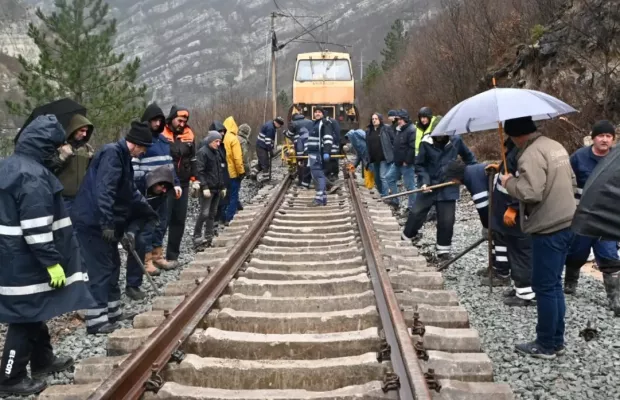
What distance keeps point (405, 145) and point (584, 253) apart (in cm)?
468

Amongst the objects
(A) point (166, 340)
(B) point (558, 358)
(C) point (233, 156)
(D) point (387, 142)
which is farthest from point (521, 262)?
(C) point (233, 156)

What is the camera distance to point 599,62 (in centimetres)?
1477

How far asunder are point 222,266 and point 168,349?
1598 millimetres

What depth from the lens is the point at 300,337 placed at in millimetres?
3766

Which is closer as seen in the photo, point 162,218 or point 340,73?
point 162,218

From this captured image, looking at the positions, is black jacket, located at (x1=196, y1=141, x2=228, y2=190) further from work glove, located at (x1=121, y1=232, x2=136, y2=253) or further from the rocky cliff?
the rocky cliff

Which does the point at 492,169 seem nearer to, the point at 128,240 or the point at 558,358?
the point at 558,358

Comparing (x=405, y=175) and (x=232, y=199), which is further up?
(x=405, y=175)

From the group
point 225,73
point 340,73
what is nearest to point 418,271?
point 340,73

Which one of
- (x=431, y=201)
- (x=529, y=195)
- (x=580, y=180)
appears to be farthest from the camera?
(x=431, y=201)

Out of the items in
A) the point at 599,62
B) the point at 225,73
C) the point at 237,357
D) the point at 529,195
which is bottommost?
the point at 237,357

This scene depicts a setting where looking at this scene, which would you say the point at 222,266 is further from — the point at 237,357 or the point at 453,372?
the point at 453,372

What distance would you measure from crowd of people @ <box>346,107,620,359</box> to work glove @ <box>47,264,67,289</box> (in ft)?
11.0

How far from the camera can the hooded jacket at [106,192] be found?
16.9 ft
